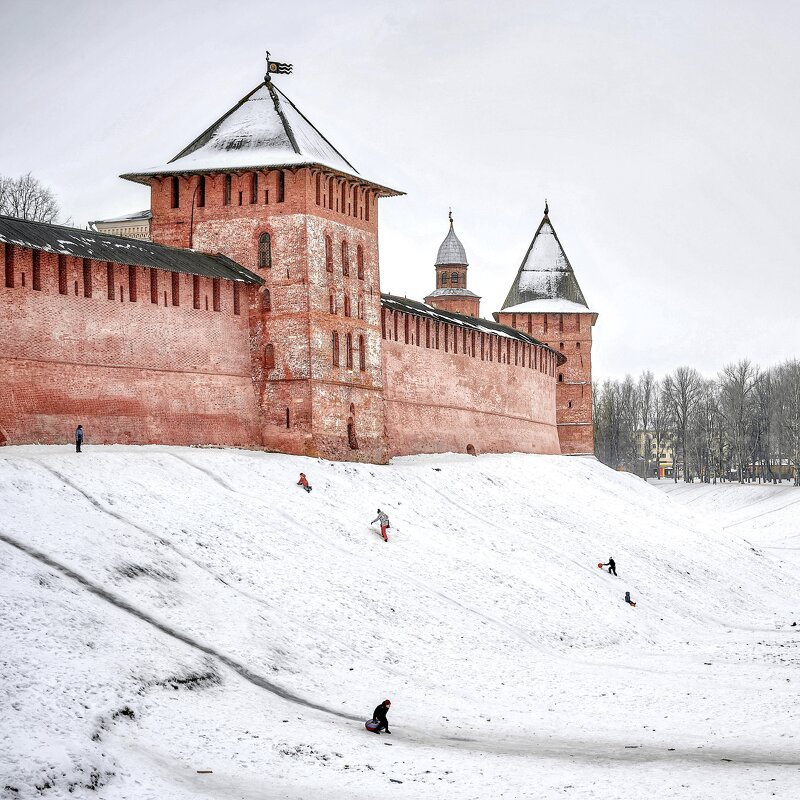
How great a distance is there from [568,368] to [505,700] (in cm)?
3434

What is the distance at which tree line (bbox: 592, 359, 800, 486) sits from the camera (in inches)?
2891

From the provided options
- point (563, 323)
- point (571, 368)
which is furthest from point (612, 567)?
point (563, 323)

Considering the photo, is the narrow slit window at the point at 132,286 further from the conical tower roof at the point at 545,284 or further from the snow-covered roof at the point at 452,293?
the snow-covered roof at the point at 452,293

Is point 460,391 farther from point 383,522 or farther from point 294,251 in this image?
point 383,522

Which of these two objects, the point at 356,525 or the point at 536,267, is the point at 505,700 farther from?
the point at 536,267

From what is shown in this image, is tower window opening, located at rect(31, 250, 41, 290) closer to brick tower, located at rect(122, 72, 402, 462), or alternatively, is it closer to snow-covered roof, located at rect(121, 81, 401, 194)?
brick tower, located at rect(122, 72, 402, 462)

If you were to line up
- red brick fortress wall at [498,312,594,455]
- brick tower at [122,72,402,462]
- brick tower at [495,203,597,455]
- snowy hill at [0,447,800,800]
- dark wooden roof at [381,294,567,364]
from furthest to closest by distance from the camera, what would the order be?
brick tower at [495,203,597,455] → red brick fortress wall at [498,312,594,455] → dark wooden roof at [381,294,567,364] → brick tower at [122,72,402,462] → snowy hill at [0,447,800,800]

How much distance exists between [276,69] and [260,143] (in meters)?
3.21

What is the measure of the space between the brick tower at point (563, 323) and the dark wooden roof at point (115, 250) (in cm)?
2290

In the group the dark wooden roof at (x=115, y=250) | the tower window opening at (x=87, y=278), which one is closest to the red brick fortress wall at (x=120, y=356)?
the tower window opening at (x=87, y=278)

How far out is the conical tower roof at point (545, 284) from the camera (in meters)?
52.9

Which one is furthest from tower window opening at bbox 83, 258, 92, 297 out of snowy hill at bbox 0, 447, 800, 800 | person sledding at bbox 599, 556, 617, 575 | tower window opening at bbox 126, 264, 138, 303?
person sledding at bbox 599, 556, 617, 575

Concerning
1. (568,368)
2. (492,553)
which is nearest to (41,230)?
(492,553)

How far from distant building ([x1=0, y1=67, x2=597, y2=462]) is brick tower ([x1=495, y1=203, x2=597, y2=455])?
11431 millimetres
